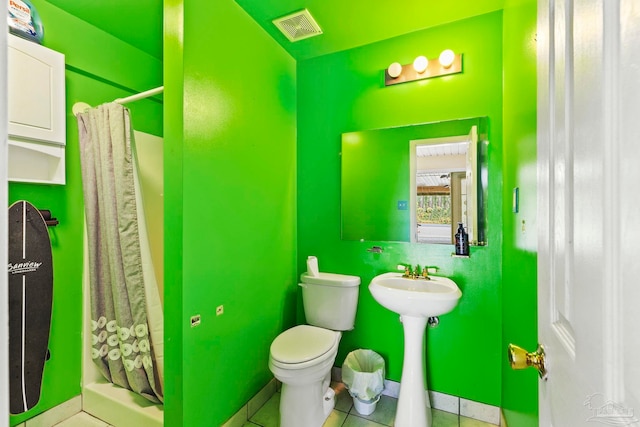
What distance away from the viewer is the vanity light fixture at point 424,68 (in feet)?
5.45

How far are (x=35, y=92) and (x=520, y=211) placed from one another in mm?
2576

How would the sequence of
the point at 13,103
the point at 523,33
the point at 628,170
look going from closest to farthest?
1. the point at 628,170
2. the point at 523,33
3. the point at 13,103

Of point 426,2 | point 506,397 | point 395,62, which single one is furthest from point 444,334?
point 426,2

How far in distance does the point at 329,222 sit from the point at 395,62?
125 centimetres

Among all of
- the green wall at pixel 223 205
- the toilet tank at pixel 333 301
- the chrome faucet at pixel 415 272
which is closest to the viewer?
the green wall at pixel 223 205

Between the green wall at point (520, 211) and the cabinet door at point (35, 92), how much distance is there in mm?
2405

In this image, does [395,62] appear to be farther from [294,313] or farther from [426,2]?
[294,313]

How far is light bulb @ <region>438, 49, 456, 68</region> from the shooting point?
1.65 meters

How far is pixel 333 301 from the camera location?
70.9 inches

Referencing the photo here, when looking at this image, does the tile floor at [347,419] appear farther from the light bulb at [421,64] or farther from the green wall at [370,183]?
the light bulb at [421,64]

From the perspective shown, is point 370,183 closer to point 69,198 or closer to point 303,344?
point 303,344

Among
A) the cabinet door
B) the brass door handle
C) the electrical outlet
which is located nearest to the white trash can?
the electrical outlet

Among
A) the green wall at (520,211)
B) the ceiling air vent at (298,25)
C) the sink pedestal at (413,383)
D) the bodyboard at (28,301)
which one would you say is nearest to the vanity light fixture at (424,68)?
the green wall at (520,211)

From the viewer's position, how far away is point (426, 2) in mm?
1531
